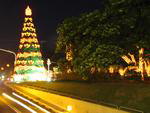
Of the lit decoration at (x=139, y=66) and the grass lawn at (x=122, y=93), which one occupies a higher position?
the lit decoration at (x=139, y=66)

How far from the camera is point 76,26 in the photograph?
2186 centimetres

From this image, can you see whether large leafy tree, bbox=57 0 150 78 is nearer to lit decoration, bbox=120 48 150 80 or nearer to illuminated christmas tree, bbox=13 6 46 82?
lit decoration, bbox=120 48 150 80

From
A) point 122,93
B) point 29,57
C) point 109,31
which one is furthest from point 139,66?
point 29,57

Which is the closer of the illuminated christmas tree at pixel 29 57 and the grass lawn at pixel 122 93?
the grass lawn at pixel 122 93

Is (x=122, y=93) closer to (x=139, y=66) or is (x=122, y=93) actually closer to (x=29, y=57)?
(x=139, y=66)

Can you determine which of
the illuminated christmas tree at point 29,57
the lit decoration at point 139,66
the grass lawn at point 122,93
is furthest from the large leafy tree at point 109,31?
the illuminated christmas tree at point 29,57

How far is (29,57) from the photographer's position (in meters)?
75.6

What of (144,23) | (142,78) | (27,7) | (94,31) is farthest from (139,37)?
(27,7)

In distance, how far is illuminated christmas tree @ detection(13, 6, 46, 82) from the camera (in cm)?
7419

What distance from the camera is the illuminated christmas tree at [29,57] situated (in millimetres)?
74188

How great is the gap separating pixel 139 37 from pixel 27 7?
197 ft

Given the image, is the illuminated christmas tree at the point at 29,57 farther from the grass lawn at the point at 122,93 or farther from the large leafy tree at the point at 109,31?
the large leafy tree at the point at 109,31

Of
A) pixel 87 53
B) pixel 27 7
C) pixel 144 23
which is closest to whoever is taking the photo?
pixel 144 23

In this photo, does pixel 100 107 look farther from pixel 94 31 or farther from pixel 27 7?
pixel 27 7
